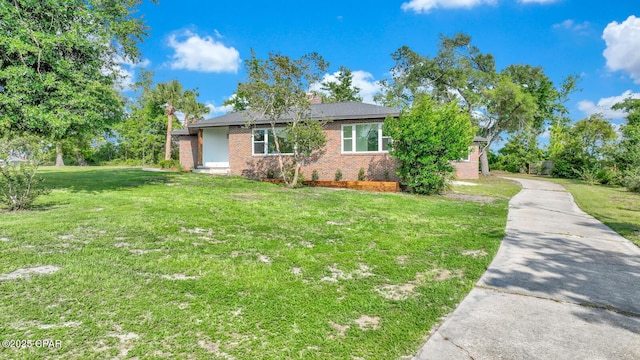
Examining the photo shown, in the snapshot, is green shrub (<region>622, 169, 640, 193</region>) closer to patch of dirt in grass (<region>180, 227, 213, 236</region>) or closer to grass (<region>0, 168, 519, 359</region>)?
grass (<region>0, 168, 519, 359</region>)

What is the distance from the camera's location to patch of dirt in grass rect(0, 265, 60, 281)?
11.1 ft

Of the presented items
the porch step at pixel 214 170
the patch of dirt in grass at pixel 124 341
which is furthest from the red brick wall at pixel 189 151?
the patch of dirt in grass at pixel 124 341

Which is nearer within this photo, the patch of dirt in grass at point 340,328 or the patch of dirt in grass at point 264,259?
the patch of dirt in grass at point 340,328

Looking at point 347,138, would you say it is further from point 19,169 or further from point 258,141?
point 19,169

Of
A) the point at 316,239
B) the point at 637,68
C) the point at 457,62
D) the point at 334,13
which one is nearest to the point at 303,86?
the point at 316,239

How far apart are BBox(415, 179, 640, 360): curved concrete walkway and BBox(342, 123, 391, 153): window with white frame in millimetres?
10248

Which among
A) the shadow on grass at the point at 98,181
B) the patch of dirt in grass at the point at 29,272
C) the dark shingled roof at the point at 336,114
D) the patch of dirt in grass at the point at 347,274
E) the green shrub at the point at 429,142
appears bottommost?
the patch of dirt in grass at the point at 347,274

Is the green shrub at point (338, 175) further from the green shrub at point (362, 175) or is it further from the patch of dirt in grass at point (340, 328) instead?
the patch of dirt in grass at point (340, 328)

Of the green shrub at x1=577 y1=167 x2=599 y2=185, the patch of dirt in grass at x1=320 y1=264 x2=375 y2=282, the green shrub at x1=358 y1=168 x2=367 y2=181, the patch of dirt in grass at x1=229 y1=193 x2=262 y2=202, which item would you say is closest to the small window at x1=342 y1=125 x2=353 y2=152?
the green shrub at x1=358 y1=168 x2=367 y2=181

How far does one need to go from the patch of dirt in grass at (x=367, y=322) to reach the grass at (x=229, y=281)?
2 centimetres

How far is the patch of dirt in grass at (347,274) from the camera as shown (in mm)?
3818

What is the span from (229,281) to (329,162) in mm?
12859

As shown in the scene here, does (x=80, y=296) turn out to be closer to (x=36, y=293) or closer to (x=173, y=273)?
(x=36, y=293)

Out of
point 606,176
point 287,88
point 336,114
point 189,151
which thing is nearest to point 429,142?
point 336,114
